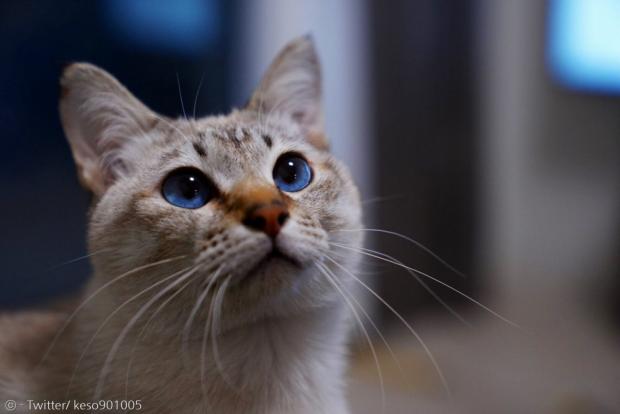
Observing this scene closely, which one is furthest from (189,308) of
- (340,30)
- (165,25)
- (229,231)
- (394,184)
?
(394,184)

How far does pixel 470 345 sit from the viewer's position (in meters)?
1.64

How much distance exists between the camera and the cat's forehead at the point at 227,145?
78cm

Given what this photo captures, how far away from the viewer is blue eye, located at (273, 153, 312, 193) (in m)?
0.81

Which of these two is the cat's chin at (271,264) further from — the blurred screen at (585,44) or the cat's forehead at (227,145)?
the blurred screen at (585,44)

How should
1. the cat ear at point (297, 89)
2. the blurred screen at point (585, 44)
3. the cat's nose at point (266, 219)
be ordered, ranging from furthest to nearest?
the blurred screen at point (585, 44) → the cat ear at point (297, 89) → the cat's nose at point (266, 219)

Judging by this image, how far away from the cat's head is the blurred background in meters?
0.08

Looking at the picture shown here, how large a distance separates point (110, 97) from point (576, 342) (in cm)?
152

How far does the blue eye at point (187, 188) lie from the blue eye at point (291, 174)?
0.10 m

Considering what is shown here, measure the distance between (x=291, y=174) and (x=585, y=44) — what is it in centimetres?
160

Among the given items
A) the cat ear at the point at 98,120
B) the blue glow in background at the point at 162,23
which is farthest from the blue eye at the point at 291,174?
the blue glow in background at the point at 162,23

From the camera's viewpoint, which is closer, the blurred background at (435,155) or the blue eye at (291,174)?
the blue eye at (291,174)

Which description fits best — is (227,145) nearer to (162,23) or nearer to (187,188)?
(187,188)

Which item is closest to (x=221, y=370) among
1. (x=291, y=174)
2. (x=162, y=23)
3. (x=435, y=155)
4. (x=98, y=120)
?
(x=291, y=174)

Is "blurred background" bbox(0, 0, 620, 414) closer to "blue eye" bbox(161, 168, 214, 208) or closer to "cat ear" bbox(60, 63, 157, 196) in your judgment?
"cat ear" bbox(60, 63, 157, 196)
